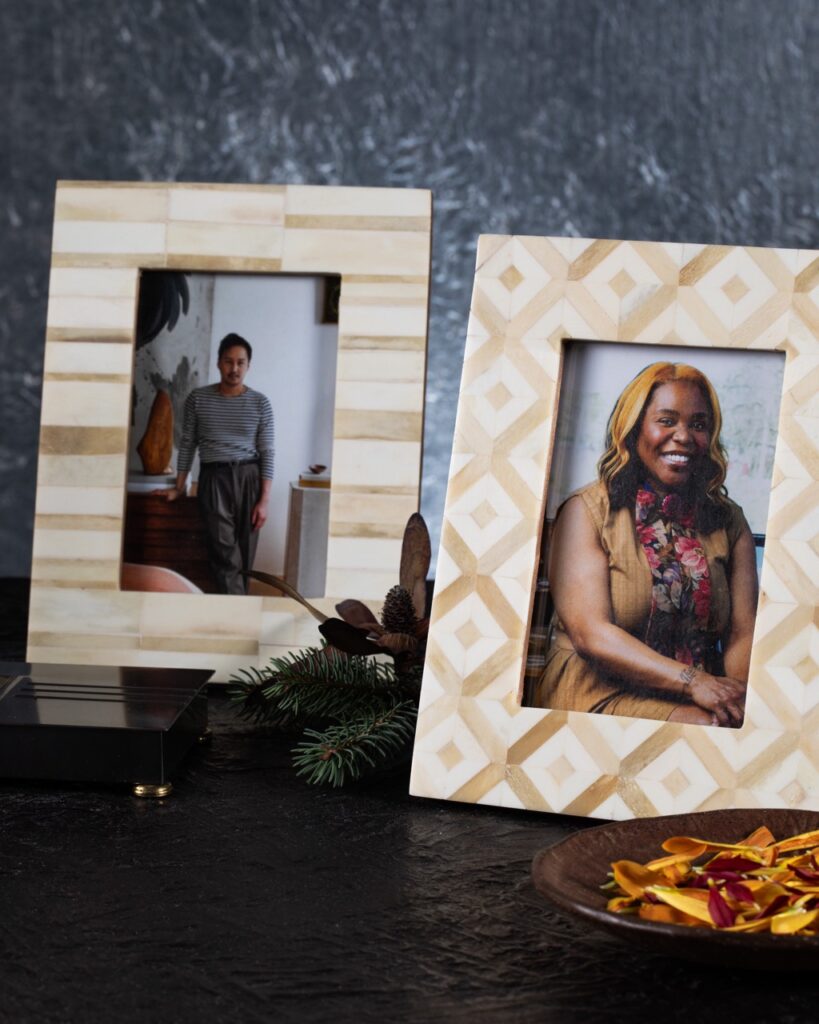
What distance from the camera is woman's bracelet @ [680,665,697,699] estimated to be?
505 mm

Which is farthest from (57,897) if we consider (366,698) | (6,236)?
(6,236)

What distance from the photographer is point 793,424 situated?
1.68 feet

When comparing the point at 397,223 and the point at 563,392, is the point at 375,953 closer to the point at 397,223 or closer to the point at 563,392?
the point at 563,392

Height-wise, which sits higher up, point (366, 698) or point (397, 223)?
point (397, 223)

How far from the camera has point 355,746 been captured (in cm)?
55

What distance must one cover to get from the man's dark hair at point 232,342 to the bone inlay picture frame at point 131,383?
4 centimetres

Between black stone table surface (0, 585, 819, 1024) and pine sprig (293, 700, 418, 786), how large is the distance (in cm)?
1

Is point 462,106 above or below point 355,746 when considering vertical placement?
above

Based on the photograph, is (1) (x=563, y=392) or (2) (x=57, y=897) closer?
(2) (x=57, y=897)

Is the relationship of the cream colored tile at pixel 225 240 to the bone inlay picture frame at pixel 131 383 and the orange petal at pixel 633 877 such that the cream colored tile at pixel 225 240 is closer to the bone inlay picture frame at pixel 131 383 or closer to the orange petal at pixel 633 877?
the bone inlay picture frame at pixel 131 383

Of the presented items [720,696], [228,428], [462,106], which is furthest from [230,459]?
[462,106]

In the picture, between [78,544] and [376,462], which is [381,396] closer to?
[376,462]

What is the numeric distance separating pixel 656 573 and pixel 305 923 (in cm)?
23

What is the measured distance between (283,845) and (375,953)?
0.35 ft
